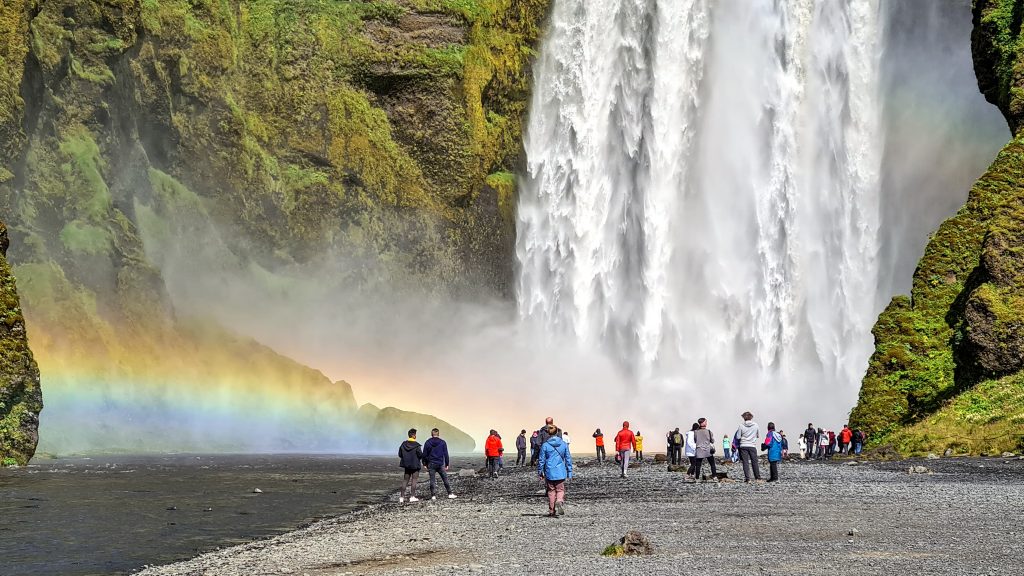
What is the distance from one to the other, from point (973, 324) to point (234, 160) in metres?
70.9

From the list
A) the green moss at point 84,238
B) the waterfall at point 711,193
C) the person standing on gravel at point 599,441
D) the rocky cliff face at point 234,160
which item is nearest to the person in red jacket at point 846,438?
the person standing on gravel at point 599,441

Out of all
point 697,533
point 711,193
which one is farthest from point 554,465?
point 711,193

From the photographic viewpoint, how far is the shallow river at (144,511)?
18.2 m

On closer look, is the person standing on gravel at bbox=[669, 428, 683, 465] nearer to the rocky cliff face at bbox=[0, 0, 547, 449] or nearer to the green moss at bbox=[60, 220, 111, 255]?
the rocky cliff face at bbox=[0, 0, 547, 449]

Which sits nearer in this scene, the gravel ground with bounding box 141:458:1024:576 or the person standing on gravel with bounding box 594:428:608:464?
the gravel ground with bounding box 141:458:1024:576

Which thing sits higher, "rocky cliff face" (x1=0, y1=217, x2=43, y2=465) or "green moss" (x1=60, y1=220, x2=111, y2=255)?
"green moss" (x1=60, y1=220, x2=111, y2=255)

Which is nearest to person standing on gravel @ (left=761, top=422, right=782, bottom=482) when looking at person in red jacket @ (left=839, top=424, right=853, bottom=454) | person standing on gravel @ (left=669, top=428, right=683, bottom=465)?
person standing on gravel @ (left=669, top=428, right=683, bottom=465)

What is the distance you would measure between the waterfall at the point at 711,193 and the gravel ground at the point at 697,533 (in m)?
44.0

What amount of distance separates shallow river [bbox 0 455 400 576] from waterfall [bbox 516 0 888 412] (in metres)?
33.7

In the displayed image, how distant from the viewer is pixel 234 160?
92.3 m

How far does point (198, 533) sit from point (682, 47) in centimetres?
6347

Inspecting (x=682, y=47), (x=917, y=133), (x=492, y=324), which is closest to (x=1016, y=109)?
(x=917, y=133)

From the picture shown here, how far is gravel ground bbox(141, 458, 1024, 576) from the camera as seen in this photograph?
41.2 feet

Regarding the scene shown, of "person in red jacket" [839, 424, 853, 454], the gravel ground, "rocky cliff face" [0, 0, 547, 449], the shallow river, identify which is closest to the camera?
the gravel ground
